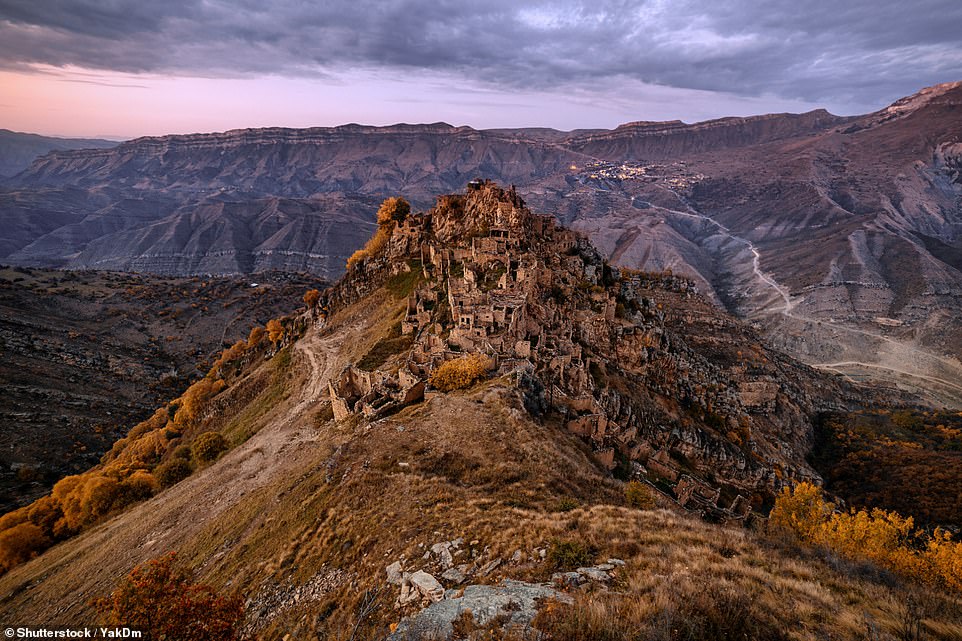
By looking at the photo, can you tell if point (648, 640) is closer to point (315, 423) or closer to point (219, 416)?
point (315, 423)

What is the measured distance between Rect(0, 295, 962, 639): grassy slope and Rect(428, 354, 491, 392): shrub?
2.85 meters

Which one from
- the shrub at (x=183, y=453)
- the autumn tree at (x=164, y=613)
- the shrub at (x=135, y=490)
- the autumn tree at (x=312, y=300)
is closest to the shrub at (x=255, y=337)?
the autumn tree at (x=312, y=300)

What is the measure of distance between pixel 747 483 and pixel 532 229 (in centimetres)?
4622

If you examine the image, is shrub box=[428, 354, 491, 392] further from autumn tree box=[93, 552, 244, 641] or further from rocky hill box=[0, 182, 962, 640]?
autumn tree box=[93, 552, 244, 641]

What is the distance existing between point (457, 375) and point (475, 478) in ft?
43.8

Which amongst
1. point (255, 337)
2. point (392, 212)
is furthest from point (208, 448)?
point (392, 212)

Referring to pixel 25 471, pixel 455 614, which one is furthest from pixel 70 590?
pixel 25 471

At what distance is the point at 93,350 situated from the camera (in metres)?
110

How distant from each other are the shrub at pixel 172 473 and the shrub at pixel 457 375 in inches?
1348

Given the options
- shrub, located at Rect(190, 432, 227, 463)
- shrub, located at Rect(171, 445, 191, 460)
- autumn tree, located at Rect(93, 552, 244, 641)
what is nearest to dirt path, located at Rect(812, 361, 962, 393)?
shrub, located at Rect(190, 432, 227, 463)

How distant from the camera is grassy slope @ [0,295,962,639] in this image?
11078 millimetres

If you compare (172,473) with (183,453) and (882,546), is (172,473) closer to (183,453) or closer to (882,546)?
(183,453)

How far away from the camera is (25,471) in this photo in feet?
218

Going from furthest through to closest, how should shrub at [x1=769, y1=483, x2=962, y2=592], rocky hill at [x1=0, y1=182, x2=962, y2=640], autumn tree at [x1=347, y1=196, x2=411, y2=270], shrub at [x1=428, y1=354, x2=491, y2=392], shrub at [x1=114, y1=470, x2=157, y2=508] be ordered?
autumn tree at [x1=347, y1=196, x2=411, y2=270] → shrub at [x1=114, y1=470, x2=157, y2=508] → shrub at [x1=428, y1=354, x2=491, y2=392] → shrub at [x1=769, y1=483, x2=962, y2=592] → rocky hill at [x1=0, y1=182, x2=962, y2=640]
